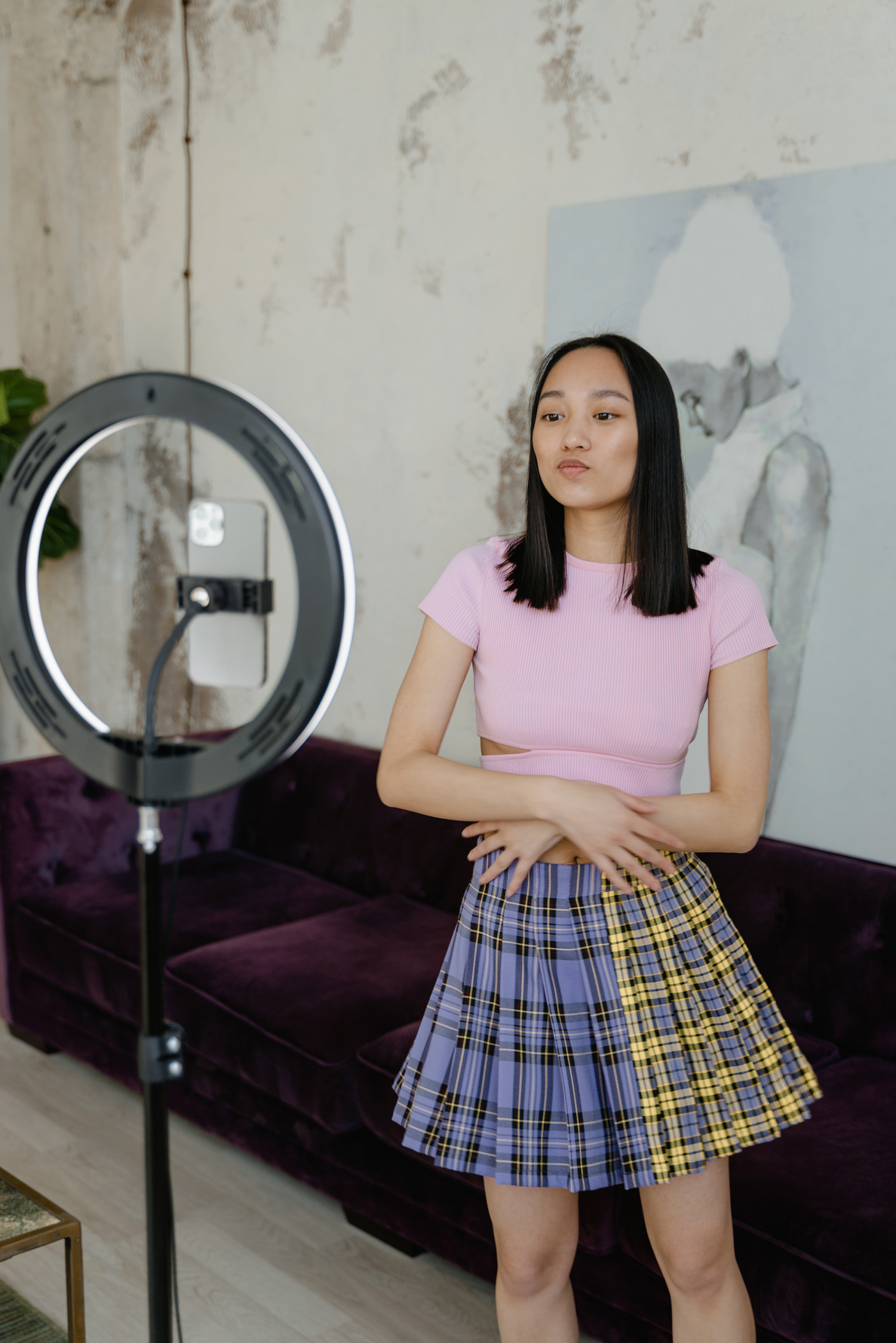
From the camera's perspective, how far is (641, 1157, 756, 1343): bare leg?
4.06 feet

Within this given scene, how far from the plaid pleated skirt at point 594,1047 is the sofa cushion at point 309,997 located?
780 millimetres

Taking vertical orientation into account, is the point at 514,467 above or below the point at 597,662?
above

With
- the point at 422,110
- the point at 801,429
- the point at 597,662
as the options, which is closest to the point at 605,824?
the point at 597,662

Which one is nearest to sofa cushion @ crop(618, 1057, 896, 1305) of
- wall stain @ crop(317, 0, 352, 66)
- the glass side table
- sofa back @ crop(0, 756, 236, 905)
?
the glass side table

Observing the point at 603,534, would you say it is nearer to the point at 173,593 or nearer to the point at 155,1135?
the point at 173,593

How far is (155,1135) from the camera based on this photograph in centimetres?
83

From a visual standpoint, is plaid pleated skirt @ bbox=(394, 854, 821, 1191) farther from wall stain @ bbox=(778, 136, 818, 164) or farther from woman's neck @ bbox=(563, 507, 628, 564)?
→ wall stain @ bbox=(778, 136, 818, 164)

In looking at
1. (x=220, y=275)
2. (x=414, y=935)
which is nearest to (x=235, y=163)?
(x=220, y=275)

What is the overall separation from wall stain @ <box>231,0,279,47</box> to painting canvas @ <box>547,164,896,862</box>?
1.39 m

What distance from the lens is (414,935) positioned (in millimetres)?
2484

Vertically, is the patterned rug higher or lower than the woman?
lower

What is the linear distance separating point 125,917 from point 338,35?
2305mm

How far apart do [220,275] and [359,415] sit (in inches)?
29.5

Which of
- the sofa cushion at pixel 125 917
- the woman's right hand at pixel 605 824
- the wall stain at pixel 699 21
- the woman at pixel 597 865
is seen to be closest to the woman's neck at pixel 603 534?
the woman at pixel 597 865
